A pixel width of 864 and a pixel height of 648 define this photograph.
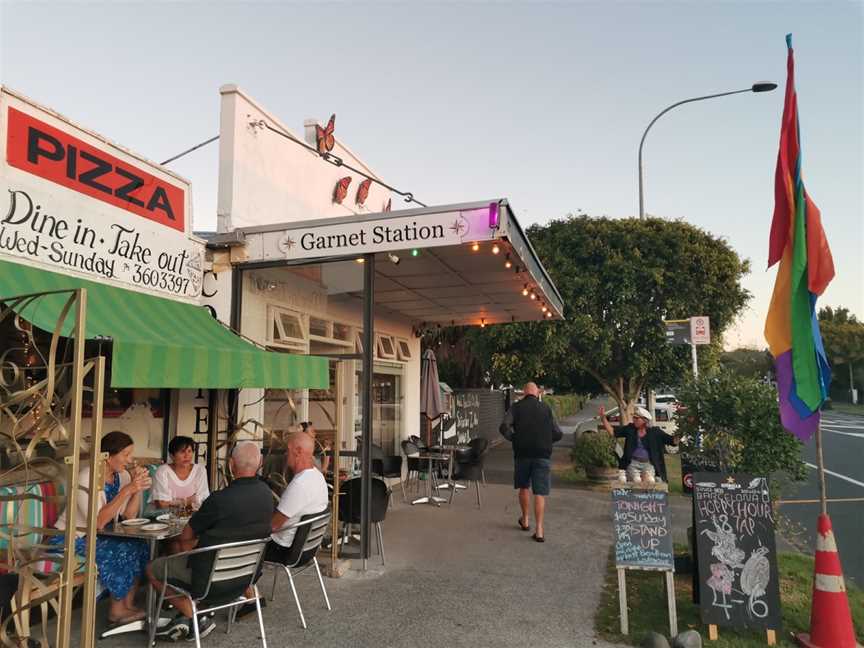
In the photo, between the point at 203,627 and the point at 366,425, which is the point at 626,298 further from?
the point at 203,627

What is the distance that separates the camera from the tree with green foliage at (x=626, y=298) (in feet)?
45.2

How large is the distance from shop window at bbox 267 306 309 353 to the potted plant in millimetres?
5772

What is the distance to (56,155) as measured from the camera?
14.8 feet

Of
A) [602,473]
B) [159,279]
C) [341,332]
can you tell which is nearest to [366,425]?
[159,279]

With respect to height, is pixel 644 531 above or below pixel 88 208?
below

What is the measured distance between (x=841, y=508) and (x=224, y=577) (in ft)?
29.8

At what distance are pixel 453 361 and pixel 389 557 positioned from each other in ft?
46.5

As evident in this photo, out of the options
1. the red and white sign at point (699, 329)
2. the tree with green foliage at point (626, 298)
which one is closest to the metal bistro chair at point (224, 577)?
the red and white sign at point (699, 329)

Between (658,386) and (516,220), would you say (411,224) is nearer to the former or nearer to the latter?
(516,220)

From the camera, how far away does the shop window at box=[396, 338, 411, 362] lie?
10905 millimetres

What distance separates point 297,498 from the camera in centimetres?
414

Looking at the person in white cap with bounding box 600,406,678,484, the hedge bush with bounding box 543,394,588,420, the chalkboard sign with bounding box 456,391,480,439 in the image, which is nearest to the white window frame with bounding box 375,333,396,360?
the person in white cap with bounding box 600,406,678,484

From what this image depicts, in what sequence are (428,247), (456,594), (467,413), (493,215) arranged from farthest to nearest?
(467,413) → (428,247) → (493,215) → (456,594)

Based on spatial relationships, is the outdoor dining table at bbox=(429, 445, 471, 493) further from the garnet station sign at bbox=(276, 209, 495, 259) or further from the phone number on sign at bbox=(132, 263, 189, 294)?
the phone number on sign at bbox=(132, 263, 189, 294)
